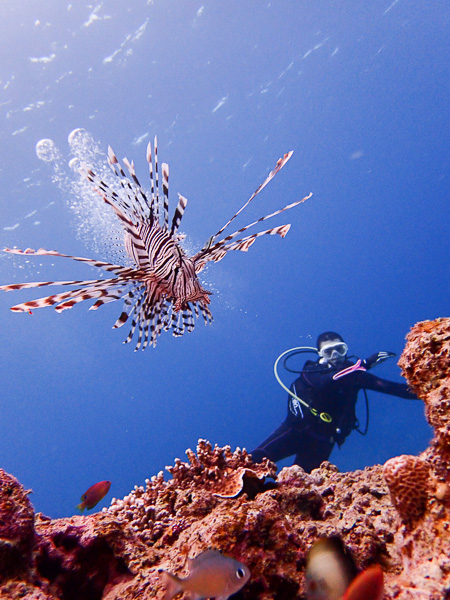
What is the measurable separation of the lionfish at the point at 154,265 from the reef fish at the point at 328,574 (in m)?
1.94

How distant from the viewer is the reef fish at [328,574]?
1476 mm

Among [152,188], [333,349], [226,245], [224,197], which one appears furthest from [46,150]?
[226,245]

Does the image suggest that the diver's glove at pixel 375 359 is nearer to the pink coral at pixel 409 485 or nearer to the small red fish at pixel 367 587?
the pink coral at pixel 409 485

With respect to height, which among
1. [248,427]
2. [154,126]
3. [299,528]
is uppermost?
[154,126]

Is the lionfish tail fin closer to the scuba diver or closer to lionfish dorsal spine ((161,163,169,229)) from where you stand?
lionfish dorsal spine ((161,163,169,229))

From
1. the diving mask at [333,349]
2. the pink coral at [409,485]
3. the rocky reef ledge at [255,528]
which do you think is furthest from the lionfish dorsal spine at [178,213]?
the diving mask at [333,349]

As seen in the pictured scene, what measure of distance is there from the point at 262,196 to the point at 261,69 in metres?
13.7

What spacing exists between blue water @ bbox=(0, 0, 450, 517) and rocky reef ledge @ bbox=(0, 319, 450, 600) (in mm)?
2441

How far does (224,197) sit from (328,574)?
34627 millimetres

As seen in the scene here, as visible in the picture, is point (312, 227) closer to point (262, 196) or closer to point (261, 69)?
point (262, 196)

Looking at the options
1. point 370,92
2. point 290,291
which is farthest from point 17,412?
point 370,92

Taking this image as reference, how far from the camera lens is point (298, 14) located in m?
21.9

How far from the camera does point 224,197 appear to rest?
34.3 metres

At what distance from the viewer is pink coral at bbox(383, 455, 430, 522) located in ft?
5.51
